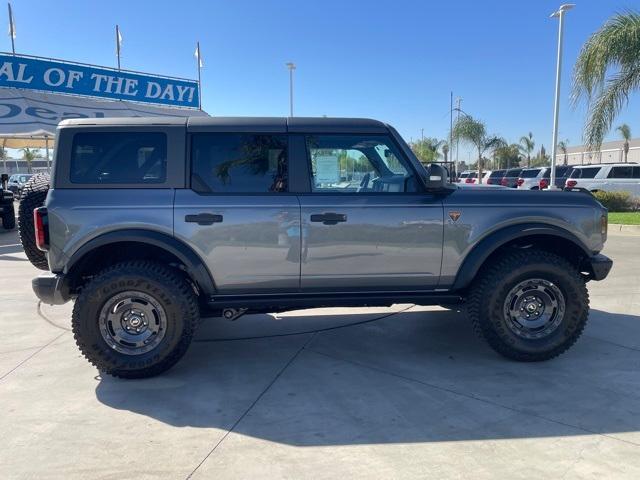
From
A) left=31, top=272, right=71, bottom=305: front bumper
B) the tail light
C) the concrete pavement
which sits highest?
the tail light

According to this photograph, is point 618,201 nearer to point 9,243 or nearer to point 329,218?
point 329,218

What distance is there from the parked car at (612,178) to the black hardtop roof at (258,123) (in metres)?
15.7

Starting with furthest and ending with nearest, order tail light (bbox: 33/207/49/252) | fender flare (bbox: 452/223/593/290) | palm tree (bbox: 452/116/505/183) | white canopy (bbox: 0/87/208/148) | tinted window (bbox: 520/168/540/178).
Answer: palm tree (bbox: 452/116/505/183) → tinted window (bbox: 520/168/540/178) → white canopy (bbox: 0/87/208/148) → fender flare (bbox: 452/223/593/290) → tail light (bbox: 33/207/49/252)

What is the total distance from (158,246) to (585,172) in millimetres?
18723

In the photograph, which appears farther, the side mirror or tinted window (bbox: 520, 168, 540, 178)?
tinted window (bbox: 520, 168, 540, 178)

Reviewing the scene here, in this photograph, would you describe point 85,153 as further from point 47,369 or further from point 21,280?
point 21,280

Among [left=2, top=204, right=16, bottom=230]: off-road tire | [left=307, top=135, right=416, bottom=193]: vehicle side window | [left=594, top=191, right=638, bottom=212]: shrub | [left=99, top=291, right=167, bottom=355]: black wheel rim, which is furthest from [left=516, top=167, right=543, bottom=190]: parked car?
[left=99, top=291, right=167, bottom=355]: black wheel rim

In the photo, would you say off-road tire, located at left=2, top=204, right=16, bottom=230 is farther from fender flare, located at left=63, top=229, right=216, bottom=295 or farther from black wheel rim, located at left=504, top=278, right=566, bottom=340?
black wheel rim, located at left=504, top=278, right=566, bottom=340

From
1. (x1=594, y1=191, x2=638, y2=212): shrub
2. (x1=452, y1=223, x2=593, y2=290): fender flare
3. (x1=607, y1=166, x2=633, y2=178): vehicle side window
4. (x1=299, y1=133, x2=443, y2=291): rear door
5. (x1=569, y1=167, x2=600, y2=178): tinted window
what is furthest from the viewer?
(x1=569, y1=167, x2=600, y2=178): tinted window

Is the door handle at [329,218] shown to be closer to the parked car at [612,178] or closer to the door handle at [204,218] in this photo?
the door handle at [204,218]

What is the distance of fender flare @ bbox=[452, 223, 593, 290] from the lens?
4039mm

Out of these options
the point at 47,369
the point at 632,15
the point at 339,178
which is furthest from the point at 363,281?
the point at 632,15

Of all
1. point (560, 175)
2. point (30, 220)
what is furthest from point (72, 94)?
point (560, 175)

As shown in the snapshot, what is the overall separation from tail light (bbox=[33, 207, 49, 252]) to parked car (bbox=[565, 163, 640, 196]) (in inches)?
686
